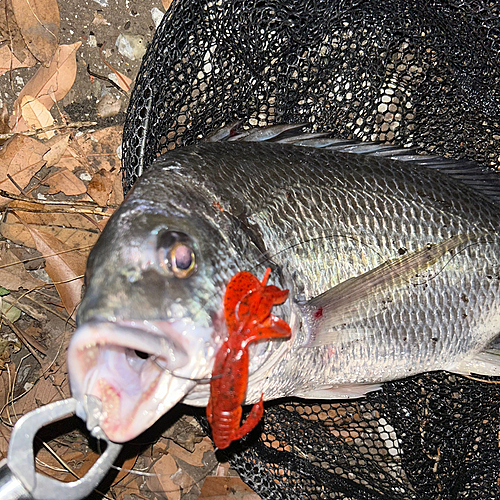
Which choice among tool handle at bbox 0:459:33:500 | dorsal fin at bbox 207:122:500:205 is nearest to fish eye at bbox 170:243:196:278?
dorsal fin at bbox 207:122:500:205

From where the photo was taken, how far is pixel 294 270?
211 centimetres

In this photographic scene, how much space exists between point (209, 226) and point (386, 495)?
197cm

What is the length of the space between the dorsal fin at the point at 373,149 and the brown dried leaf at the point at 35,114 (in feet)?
4.18

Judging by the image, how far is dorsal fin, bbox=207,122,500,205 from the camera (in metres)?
2.43

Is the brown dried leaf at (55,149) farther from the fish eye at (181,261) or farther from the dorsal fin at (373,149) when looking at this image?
the fish eye at (181,261)

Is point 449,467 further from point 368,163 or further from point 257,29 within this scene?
point 257,29

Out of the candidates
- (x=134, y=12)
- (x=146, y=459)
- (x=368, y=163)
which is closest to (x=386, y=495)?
(x=146, y=459)

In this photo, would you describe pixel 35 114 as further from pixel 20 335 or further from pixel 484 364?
pixel 484 364

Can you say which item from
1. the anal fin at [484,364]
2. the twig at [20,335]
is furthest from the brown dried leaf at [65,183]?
the anal fin at [484,364]

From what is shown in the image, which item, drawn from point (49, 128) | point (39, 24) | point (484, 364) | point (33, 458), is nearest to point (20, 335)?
point (49, 128)

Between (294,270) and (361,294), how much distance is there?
290 millimetres

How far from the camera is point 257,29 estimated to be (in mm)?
2699

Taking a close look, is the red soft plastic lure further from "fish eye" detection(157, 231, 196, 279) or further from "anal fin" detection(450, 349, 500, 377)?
"anal fin" detection(450, 349, 500, 377)

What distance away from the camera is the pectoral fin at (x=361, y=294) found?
207 cm
